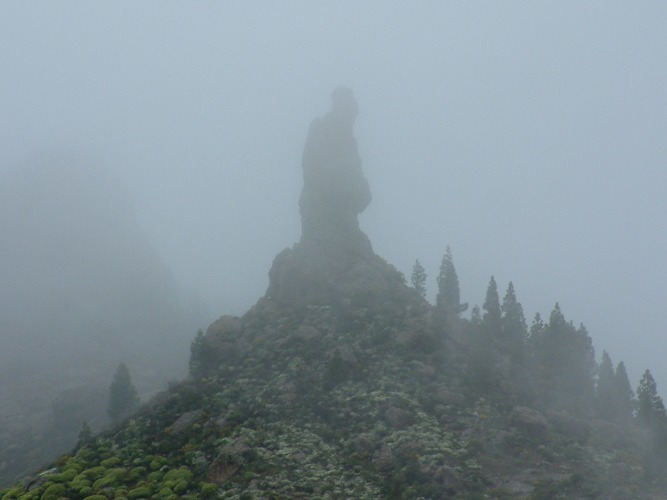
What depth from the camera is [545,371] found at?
87.8 metres

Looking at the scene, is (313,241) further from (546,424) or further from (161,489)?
(161,489)

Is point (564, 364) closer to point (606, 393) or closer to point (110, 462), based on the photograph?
point (606, 393)

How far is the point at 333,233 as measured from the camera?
358 ft

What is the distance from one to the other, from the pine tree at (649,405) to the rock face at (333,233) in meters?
35.7

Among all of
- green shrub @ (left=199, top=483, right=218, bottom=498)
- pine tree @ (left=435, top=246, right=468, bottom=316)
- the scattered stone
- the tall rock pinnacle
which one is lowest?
green shrub @ (left=199, top=483, right=218, bottom=498)

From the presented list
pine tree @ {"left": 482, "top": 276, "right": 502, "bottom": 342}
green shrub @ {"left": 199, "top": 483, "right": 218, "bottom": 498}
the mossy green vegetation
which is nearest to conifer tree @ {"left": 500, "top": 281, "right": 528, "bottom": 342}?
pine tree @ {"left": 482, "top": 276, "right": 502, "bottom": 342}

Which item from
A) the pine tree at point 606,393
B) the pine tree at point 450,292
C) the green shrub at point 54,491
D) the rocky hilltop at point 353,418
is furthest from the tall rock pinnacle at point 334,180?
the green shrub at point 54,491

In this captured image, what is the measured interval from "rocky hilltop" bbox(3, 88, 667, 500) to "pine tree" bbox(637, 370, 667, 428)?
2.14m

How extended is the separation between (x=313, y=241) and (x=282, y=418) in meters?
43.4

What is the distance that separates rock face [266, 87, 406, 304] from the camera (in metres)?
99.4

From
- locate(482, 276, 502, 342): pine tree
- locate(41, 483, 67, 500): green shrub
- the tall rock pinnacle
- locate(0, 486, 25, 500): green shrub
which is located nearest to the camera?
locate(41, 483, 67, 500): green shrub

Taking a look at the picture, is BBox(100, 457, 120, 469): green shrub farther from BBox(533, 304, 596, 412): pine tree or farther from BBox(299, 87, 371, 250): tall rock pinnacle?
BBox(299, 87, 371, 250): tall rock pinnacle

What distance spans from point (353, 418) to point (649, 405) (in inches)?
1576

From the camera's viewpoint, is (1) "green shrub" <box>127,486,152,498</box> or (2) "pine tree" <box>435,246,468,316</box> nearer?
(1) "green shrub" <box>127,486,152,498</box>
